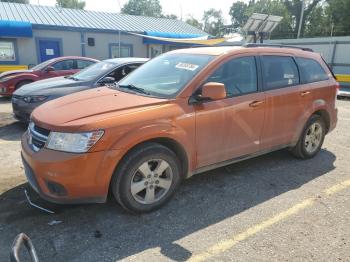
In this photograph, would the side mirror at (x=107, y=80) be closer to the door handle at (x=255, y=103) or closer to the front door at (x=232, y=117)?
the front door at (x=232, y=117)

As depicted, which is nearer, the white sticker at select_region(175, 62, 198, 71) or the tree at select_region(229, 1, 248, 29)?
the white sticker at select_region(175, 62, 198, 71)

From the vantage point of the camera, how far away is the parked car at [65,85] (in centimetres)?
658

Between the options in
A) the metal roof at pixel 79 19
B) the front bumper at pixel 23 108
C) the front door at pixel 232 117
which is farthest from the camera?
the metal roof at pixel 79 19

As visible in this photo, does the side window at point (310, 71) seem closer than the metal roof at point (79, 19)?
Yes

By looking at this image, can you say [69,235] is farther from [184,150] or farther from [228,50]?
[228,50]

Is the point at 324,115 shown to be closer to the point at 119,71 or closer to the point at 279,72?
the point at 279,72

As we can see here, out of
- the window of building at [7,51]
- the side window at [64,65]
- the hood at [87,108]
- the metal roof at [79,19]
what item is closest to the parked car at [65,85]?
the hood at [87,108]

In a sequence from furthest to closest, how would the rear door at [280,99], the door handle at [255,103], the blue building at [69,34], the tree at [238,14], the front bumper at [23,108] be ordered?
the tree at [238,14] → the blue building at [69,34] → the front bumper at [23,108] → the rear door at [280,99] → the door handle at [255,103]

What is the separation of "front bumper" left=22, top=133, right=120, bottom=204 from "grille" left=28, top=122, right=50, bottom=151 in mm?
94

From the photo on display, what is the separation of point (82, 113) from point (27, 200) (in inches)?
51.7

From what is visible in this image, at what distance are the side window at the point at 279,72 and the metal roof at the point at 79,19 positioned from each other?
16.9 meters

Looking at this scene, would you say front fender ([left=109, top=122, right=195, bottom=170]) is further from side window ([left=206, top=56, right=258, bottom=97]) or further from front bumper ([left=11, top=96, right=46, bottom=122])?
front bumper ([left=11, top=96, right=46, bottom=122])

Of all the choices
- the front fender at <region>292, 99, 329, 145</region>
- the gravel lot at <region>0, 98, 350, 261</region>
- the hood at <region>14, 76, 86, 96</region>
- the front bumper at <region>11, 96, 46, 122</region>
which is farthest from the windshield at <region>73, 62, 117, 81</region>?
the front fender at <region>292, 99, 329, 145</region>

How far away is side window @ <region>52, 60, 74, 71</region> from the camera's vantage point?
34.7 feet
